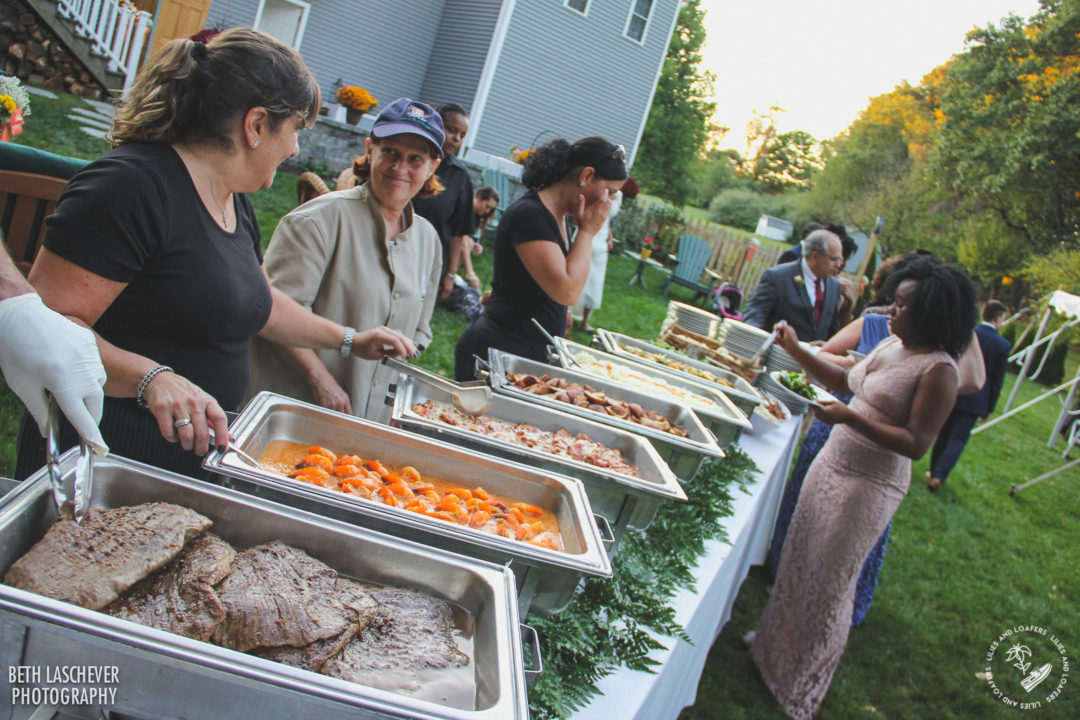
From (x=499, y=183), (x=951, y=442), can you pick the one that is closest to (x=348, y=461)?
(x=951, y=442)

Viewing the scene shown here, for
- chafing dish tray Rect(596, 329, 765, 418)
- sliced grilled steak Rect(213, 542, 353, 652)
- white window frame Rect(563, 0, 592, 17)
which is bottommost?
sliced grilled steak Rect(213, 542, 353, 652)

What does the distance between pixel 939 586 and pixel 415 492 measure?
564 centimetres

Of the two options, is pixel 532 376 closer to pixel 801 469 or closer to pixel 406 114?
pixel 406 114

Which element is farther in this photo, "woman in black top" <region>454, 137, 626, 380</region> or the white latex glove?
"woman in black top" <region>454, 137, 626, 380</region>

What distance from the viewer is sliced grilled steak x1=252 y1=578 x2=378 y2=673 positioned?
96 cm

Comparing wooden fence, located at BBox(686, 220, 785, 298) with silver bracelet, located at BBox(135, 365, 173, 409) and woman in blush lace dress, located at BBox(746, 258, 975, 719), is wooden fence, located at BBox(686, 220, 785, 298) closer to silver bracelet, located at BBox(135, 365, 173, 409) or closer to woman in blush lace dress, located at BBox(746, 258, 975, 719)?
woman in blush lace dress, located at BBox(746, 258, 975, 719)

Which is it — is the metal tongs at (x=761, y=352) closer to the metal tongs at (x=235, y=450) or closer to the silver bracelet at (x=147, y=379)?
the metal tongs at (x=235, y=450)

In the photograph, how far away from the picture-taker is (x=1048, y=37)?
2247 centimetres

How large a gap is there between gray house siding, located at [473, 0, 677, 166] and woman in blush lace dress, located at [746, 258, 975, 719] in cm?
1263

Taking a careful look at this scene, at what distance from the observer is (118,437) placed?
60.9 inches

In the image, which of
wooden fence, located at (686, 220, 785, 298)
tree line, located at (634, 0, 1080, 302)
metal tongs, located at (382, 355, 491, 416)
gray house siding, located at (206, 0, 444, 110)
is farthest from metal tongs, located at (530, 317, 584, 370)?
tree line, located at (634, 0, 1080, 302)

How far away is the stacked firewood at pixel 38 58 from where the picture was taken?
9.29 metres

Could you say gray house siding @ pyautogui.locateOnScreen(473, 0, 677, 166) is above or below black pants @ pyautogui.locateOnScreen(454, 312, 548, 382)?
above

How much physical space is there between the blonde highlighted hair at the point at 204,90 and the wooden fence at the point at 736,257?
15.4 meters
